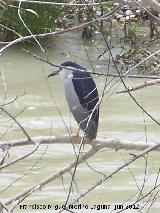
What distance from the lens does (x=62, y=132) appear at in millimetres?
5836

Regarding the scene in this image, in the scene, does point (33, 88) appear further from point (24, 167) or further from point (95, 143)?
point (95, 143)

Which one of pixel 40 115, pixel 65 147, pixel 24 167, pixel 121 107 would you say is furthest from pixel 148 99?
pixel 24 167

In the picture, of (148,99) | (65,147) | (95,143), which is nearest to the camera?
(95,143)

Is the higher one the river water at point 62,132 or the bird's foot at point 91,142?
the bird's foot at point 91,142

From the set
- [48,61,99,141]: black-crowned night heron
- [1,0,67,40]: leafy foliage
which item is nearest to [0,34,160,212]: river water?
[48,61,99,141]: black-crowned night heron

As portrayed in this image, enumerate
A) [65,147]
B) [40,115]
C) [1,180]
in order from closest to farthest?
[1,180], [65,147], [40,115]

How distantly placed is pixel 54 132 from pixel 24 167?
84cm

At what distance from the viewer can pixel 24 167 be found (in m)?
5.05

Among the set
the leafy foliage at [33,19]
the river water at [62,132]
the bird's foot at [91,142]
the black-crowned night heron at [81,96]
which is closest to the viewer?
the bird's foot at [91,142]

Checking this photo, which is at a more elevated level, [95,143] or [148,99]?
[95,143]

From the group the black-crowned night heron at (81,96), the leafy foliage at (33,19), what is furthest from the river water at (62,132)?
the leafy foliage at (33,19)

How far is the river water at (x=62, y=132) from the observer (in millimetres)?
4633

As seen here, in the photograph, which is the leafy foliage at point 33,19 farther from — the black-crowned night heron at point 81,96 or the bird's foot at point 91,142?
the bird's foot at point 91,142

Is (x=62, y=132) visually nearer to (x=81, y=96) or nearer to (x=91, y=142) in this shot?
(x=81, y=96)
